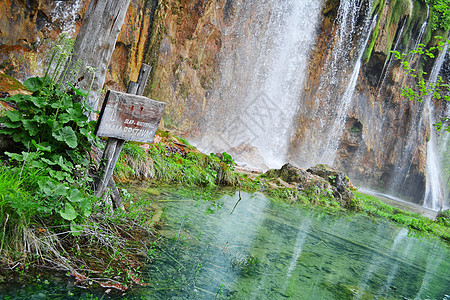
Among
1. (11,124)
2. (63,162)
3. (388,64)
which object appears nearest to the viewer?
(11,124)

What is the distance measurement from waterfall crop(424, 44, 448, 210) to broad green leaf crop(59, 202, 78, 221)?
2589 centimetres

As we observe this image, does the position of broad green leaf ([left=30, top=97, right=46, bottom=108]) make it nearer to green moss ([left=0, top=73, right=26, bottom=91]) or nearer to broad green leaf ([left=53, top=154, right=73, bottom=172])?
broad green leaf ([left=53, top=154, right=73, bottom=172])

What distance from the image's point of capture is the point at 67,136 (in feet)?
8.93

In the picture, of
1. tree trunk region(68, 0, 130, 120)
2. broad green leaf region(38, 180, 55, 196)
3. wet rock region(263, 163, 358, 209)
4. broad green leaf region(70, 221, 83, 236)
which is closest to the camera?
broad green leaf region(38, 180, 55, 196)

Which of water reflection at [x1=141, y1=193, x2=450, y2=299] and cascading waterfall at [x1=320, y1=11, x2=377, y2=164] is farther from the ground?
cascading waterfall at [x1=320, y1=11, x2=377, y2=164]

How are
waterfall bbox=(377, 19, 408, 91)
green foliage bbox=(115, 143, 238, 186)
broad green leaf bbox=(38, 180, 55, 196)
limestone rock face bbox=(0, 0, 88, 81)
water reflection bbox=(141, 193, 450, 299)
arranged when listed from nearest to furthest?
1. broad green leaf bbox=(38, 180, 55, 196)
2. water reflection bbox=(141, 193, 450, 299)
3. green foliage bbox=(115, 143, 238, 186)
4. limestone rock face bbox=(0, 0, 88, 81)
5. waterfall bbox=(377, 19, 408, 91)

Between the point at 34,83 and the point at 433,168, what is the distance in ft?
92.9

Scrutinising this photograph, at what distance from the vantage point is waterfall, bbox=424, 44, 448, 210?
74.0ft

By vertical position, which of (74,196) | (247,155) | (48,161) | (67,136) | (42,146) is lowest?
(247,155)

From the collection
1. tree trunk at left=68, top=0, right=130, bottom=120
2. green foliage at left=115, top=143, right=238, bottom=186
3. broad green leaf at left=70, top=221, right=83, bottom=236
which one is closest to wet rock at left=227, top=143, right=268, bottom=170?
green foliage at left=115, top=143, right=238, bottom=186

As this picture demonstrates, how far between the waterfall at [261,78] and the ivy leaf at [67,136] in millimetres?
11269

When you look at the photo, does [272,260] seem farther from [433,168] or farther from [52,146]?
[433,168]

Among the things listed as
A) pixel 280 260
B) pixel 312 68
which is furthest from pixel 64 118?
pixel 312 68

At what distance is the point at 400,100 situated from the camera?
2250 centimetres
